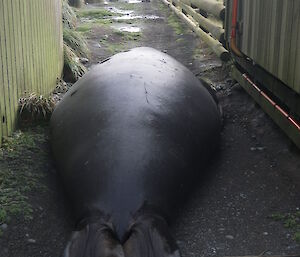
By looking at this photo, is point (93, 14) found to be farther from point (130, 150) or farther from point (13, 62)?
point (130, 150)

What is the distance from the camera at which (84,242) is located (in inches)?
117

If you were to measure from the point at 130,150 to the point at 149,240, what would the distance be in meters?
0.79

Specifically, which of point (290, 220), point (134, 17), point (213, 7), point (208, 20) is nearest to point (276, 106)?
point (290, 220)

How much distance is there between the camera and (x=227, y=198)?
14.4 ft

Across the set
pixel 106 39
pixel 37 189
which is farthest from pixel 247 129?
pixel 106 39

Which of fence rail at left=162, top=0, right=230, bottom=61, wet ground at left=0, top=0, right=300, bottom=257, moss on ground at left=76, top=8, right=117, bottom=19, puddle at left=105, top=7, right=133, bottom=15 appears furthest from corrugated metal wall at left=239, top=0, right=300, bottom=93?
puddle at left=105, top=7, right=133, bottom=15

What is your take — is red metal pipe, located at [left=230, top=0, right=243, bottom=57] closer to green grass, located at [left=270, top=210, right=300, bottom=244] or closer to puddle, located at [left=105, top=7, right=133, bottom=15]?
green grass, located at [left=270, top=210, right=300, bottom=244]

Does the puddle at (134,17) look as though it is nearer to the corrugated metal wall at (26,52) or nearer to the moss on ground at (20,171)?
the corrugated metal wall at (26,52)

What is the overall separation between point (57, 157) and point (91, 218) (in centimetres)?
106

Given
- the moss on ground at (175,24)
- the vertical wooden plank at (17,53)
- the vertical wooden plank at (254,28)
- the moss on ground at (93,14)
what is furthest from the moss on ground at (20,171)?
the moss on ground at (93,14)

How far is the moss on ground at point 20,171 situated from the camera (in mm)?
3980

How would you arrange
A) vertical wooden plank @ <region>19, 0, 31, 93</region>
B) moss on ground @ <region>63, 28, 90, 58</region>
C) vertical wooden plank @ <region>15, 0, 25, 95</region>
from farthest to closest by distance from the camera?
moss on ground @ <region>63, 28, 90, 58</region> < vertical wooden plank @ <region>19, 0, 31, 93</region> < vertical wooden plank @ <region>15, 0, 25, 95</region>

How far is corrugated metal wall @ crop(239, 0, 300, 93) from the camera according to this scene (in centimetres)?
448

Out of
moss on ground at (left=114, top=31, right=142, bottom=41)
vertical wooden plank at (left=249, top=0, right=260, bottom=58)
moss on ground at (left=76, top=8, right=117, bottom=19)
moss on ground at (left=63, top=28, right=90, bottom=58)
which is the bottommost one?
moss on ground at (left=76, top=8, right=117, bottom=19)
